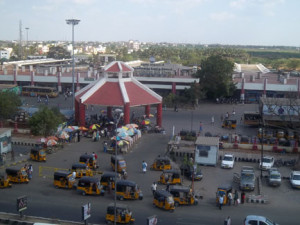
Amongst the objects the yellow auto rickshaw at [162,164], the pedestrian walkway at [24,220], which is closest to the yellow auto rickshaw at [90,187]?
the pedestrian walkway at [24,220]

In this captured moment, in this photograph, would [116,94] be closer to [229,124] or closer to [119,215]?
[229,124]

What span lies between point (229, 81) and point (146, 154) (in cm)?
2713

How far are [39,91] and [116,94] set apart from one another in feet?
86.3

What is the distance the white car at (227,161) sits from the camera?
88.8ft

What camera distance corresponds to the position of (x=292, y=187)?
23453mm

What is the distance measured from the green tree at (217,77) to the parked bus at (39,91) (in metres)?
22.3

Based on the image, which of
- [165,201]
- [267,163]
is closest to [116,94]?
[267,163]

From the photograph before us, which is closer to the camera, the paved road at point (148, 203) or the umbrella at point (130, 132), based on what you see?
the paved road at point (148, 203)

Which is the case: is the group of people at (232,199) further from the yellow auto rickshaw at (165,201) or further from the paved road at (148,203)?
the yellow auto rickshaw at (165,201)

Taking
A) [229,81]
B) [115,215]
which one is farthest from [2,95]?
[229,81]

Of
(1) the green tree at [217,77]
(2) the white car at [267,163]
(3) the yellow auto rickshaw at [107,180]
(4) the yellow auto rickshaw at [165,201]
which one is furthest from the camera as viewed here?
(1) the green tree at [217,77]

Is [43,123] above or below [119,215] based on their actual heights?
above

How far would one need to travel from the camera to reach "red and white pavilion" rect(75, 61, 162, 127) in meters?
35.2

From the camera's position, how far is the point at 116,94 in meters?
35.9
